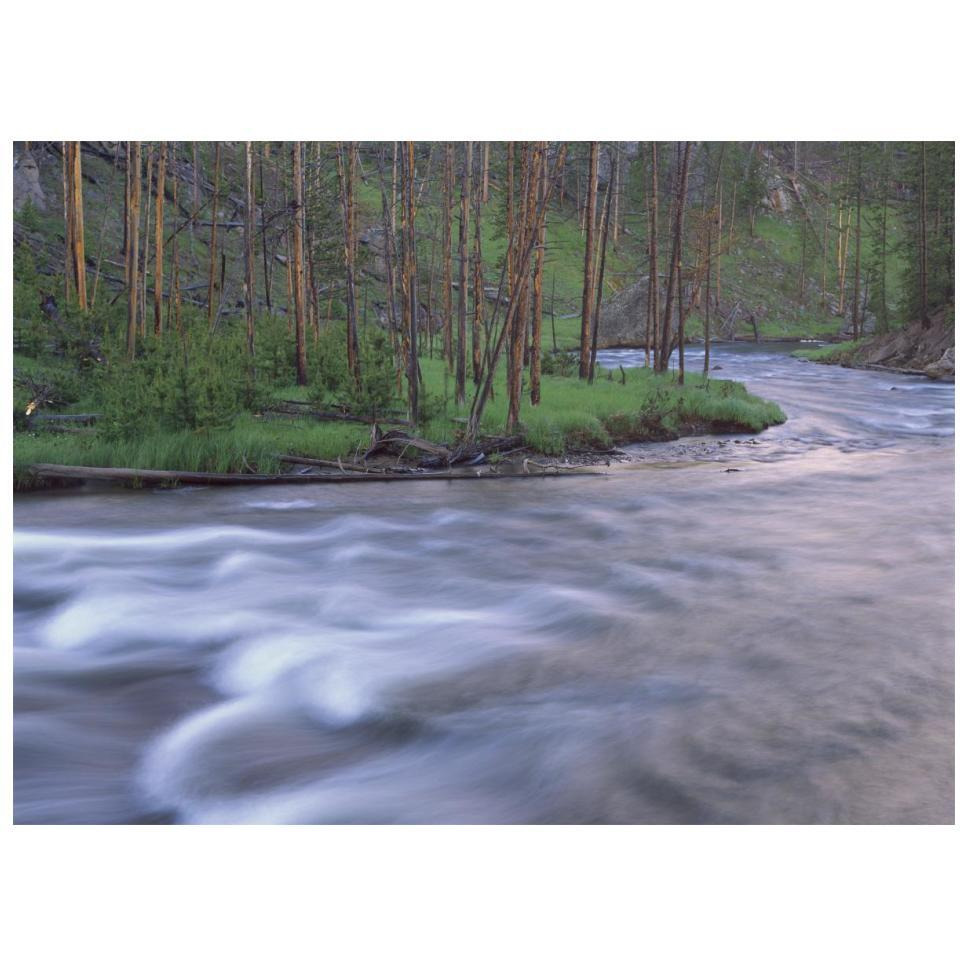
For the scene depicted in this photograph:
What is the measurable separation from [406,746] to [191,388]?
19.2 feet

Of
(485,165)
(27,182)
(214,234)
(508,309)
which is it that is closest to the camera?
(508,309)

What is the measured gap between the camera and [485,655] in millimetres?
5664

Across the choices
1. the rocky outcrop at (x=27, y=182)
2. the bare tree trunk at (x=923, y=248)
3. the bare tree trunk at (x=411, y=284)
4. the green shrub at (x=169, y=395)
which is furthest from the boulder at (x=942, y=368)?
the rocky outcrop at (x=27, y=182)

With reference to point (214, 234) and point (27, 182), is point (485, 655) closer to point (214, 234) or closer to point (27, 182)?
point (214, 234)

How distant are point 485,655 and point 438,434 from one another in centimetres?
570

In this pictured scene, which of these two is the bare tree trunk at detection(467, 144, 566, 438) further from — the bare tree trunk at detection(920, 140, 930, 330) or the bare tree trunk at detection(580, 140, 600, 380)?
the bare tree trunk at detection(920, 140, 930, 330)

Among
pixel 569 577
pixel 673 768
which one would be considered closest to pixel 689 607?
pixel 569 577

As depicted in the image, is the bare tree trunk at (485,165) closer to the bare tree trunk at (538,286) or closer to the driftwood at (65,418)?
the bare tree trunk at (538,286)

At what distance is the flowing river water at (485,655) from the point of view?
4.03 m

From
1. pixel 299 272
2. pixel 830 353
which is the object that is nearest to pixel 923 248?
pixel 830 353

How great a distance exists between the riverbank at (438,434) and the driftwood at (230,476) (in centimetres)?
15

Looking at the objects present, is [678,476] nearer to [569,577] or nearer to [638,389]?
[569,577]

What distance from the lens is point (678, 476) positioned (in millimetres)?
10609
